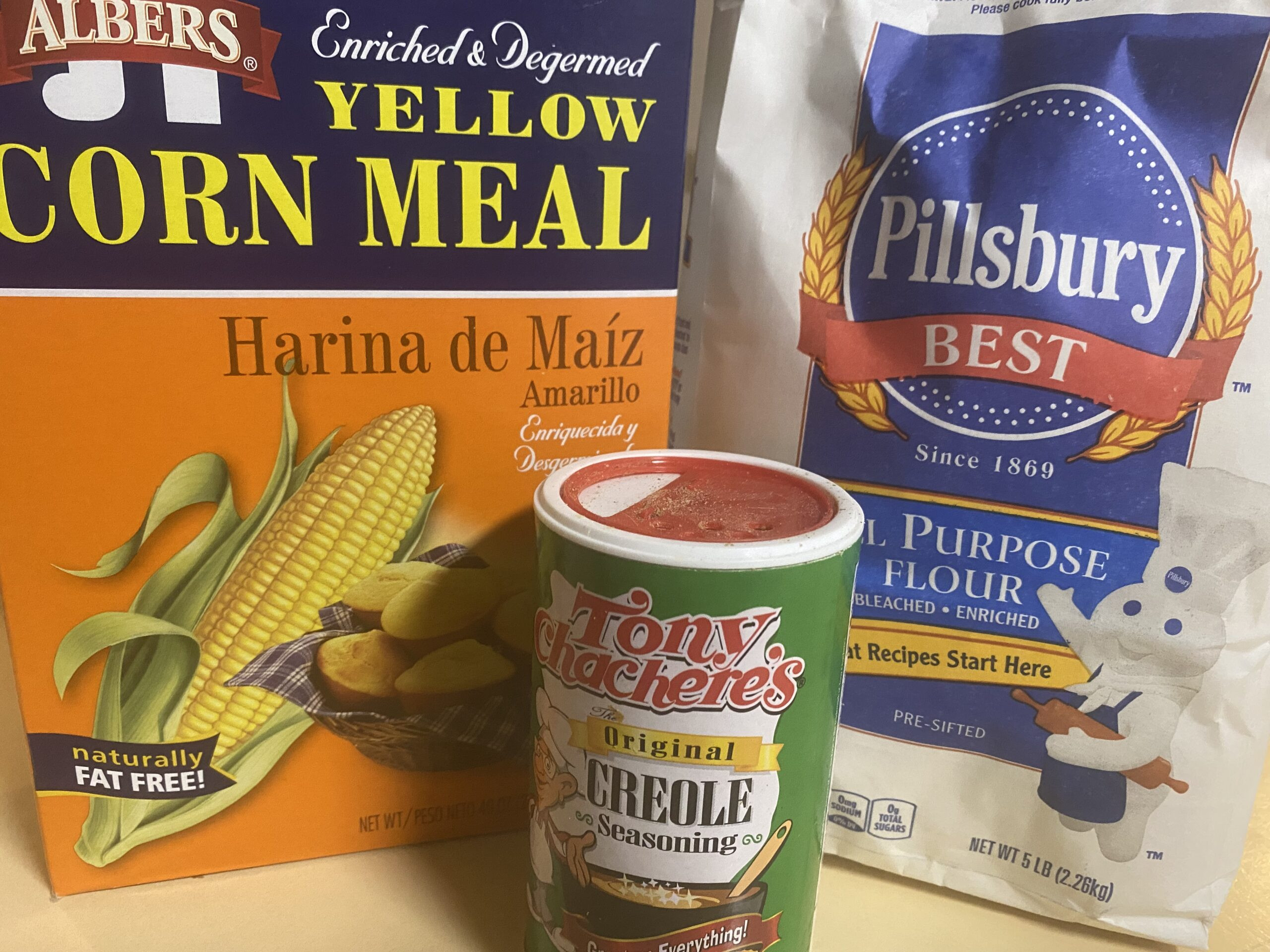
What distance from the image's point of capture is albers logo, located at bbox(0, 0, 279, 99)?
47cm

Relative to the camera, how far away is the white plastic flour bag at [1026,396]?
55 cm

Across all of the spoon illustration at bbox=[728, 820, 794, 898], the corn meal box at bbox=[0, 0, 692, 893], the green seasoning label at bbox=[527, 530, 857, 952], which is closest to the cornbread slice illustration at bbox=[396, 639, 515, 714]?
the corn meal box at bbox=[0, 0, 692, 893]

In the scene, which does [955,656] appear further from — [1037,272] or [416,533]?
[416,533]

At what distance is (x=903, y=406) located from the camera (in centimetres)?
61

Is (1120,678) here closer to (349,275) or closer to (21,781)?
(349,275)

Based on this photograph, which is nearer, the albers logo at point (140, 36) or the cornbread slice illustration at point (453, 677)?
the albers logo at point (140, 36)

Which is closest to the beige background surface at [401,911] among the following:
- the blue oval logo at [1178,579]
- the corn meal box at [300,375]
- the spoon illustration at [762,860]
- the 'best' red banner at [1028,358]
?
the corn meal box at [300,375]

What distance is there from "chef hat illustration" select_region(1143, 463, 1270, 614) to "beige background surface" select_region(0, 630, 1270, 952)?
24 centimetres

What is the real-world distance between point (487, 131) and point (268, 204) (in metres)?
0.13

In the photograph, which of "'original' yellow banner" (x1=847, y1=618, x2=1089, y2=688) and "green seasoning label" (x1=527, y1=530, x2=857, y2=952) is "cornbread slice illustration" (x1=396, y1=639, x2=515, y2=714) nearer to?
"green seasoning label" (x1=527, y1=530, x2=857, y2=952)

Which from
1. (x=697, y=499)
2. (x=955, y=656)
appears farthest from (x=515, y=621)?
(x=955, y=656)

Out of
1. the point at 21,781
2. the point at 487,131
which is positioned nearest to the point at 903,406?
the point at 487,131

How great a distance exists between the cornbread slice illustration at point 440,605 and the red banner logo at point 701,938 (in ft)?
0.62

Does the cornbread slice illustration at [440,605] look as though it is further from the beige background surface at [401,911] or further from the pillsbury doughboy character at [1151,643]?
the pillsbury doughboy character at [1151,643]
